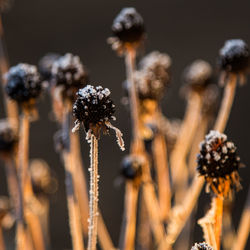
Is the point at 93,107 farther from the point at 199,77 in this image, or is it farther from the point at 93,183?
the point at 199,77

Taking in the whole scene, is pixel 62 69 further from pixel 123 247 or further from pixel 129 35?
pixel 123 247

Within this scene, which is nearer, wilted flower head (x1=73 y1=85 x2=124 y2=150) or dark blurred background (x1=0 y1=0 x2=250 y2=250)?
wilted flower head (x1=73 y1=85 x2=124 y2=150)

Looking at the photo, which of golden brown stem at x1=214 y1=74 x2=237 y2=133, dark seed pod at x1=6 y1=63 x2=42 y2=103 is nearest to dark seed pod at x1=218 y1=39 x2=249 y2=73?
golden brown stem at x1=214 y1=74 x2=237 y2=133

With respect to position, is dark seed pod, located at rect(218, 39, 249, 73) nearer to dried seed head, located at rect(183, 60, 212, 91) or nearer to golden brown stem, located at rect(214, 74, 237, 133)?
golden brown stem, located at rect(214, 74, 237, 133)

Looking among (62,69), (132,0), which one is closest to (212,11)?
(132,0)

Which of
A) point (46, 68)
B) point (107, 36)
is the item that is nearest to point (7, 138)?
point (46, 68)

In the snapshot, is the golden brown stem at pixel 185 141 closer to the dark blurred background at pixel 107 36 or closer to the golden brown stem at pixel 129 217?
the golden brown stem at pixel 129 217
